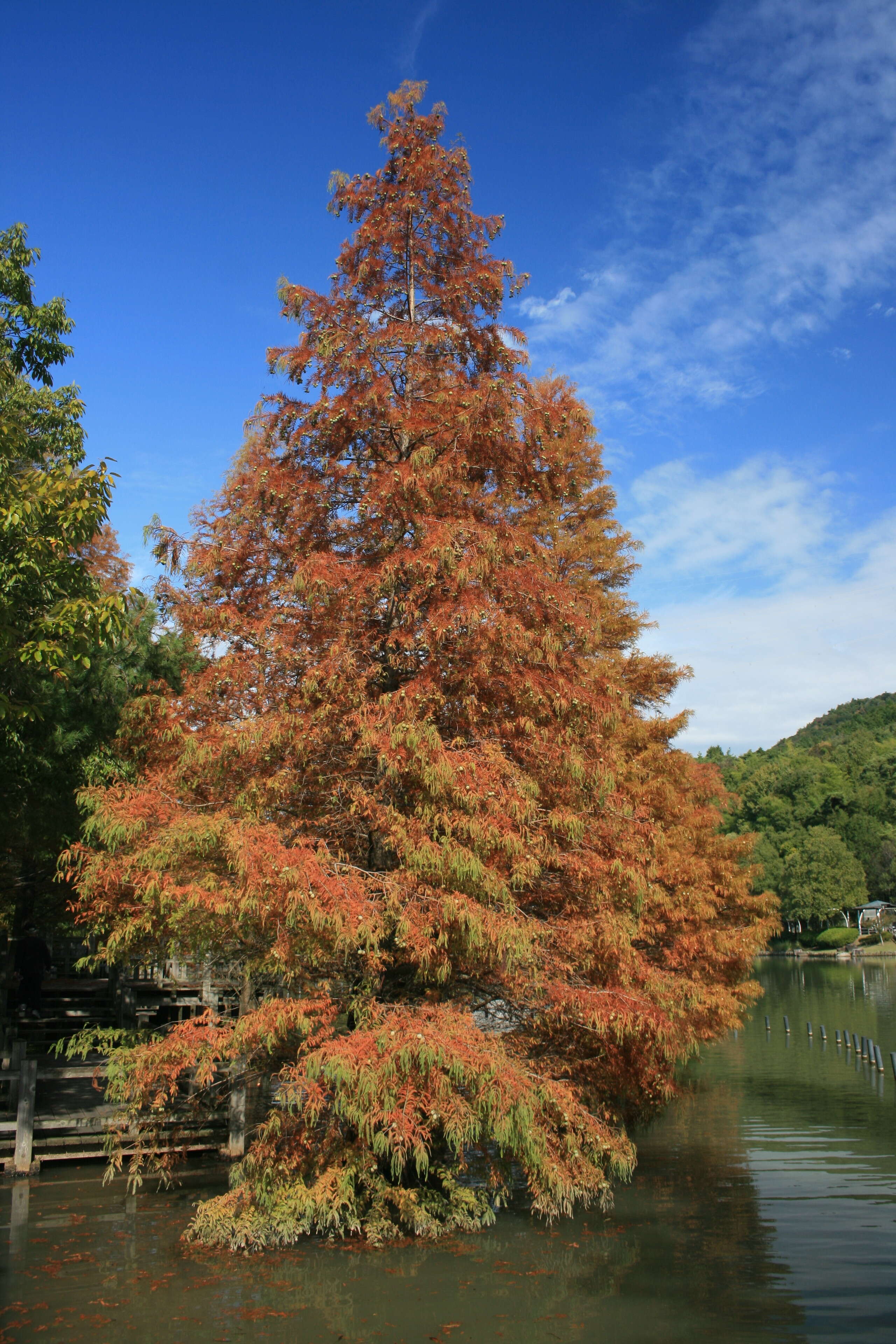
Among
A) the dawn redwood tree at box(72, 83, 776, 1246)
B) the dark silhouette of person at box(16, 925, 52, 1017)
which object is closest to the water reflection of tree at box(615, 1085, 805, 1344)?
the dawn redwood tree at box(72, 83, 776, 1246)

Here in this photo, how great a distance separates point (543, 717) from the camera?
9.32m

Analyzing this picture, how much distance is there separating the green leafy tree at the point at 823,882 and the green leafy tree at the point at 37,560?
84581mm

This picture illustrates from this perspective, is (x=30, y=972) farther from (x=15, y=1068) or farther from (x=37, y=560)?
(x=37, y=560)

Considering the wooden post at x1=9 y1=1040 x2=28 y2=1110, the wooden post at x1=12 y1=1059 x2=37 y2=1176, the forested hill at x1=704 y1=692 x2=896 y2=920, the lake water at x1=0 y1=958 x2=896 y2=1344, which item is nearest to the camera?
the lake water at x1=0 y1=958 x2=896 y2=1344

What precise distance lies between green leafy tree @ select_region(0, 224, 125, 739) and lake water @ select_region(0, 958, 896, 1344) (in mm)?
4992

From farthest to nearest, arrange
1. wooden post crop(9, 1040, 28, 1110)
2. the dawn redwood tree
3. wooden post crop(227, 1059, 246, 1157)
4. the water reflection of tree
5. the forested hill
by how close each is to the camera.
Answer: the forested hill
wooden post crop(9, 1040, 28, 1110)
wooden post crop(227, 1059, 246, 1157)
the dawn redwood tree
the water reflection of tree

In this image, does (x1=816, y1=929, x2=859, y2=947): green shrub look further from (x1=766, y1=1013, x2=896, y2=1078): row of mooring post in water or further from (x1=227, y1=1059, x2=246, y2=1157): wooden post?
(x1=227, y1=1059, x2=246, y2=1157): wooden post

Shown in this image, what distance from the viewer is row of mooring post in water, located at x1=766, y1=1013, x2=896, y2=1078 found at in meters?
22.4

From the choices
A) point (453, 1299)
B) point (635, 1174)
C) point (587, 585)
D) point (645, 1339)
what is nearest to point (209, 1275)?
point (453, 1299)

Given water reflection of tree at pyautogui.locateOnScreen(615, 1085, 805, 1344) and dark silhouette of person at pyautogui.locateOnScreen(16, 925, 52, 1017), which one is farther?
dark silhouette of person at pyautogui.locateOnScreen(16, 925, 52, 1017)

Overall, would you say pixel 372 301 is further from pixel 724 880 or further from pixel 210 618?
pixel 724 880

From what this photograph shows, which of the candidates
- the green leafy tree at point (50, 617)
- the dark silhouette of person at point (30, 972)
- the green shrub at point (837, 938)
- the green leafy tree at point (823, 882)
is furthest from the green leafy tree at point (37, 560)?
the green shrub at point (837, 938)

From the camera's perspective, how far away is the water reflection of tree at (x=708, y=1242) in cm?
714

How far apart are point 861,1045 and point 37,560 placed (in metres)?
24.3
